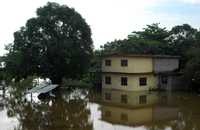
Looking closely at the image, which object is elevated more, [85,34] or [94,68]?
[85,34]

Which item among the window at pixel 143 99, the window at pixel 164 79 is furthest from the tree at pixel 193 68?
the window at pixel 143 99

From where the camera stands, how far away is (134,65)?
114ft

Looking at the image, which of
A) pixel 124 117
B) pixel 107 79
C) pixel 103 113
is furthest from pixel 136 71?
pixel 124 117

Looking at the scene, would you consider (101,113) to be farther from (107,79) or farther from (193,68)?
(107,79)

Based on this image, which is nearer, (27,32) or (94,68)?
(27,32)

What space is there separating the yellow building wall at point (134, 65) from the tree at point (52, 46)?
3.11 metres

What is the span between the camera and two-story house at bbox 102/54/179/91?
34.9 metres

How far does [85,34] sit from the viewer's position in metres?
34.4

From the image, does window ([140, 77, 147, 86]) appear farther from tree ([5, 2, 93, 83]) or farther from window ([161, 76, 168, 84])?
tree ([5, 2, 93, 83])

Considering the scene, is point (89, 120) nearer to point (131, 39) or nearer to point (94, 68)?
point (94, 68)

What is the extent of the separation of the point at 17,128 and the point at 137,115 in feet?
26.6

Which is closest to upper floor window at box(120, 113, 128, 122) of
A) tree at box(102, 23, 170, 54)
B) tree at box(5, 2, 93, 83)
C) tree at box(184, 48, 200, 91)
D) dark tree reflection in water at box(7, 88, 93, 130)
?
dark tree reflection in water at box(7, 88, 93, 130)

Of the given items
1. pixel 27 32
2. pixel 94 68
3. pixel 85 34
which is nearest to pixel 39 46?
pixel 27 32

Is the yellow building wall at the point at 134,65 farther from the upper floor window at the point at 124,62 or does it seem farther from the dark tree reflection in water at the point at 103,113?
the dark tree reflection in water at the point at 103,113
